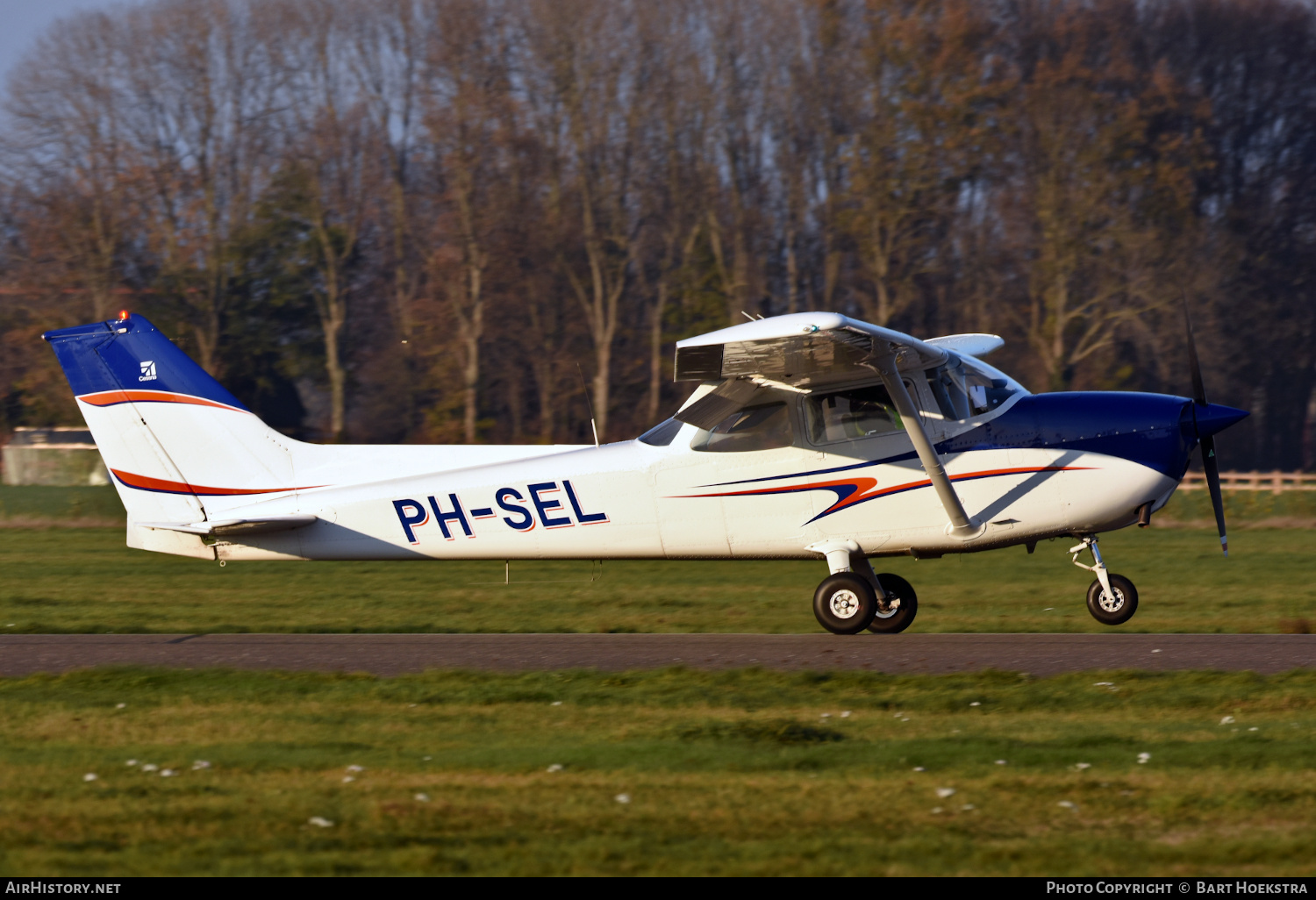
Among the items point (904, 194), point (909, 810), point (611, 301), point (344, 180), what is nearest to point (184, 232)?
point (344, 180)

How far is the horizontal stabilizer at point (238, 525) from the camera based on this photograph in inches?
420

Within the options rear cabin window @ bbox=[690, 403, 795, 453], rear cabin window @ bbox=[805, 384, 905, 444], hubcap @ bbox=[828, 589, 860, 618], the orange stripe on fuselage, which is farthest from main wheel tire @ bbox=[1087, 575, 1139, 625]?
the orange stripe on fuselage

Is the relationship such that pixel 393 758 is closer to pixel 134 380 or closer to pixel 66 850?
pixel 66 850

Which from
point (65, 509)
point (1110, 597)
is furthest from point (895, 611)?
point (65, 509)

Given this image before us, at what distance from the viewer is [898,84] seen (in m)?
40.2

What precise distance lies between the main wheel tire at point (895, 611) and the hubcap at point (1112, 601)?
151 centimetres

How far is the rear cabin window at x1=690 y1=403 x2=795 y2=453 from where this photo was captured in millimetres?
10508

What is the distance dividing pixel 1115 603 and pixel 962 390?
214cm

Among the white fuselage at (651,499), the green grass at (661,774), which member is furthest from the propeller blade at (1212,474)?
the green grass at (661,774)

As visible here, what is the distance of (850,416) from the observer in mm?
10453

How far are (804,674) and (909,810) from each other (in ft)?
10.4

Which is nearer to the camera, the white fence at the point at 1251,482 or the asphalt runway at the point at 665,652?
the asphalt runway at the point at 665,652

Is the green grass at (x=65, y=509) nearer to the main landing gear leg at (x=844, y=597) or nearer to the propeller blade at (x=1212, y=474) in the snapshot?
the main landing gear leg at (x=844, y=597)
